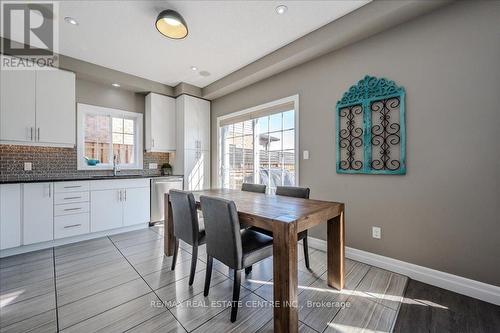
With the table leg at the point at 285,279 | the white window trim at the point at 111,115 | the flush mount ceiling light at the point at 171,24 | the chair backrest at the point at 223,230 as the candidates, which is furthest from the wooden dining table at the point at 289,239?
the white window trim at the point at 111,115

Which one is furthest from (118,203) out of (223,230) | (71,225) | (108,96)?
(223,230)

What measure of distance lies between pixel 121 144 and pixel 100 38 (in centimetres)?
192

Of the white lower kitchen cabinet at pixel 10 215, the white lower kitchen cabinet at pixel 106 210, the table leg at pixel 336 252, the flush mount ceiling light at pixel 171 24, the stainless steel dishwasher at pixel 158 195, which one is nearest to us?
the table leg at pixel 336 252

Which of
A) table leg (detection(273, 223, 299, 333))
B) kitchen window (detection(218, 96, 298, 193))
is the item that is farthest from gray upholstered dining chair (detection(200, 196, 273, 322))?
kitchen window (detection(218, 96, 298, 193))

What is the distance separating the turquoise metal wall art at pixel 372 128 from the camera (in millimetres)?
2162

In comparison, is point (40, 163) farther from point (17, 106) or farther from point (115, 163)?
point (115, 163)

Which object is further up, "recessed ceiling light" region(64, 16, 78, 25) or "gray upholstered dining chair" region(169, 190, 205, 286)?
"recessed ceiling light" region(64, 16, 78, 25)

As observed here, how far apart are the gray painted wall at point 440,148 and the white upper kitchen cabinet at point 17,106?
13.3ft

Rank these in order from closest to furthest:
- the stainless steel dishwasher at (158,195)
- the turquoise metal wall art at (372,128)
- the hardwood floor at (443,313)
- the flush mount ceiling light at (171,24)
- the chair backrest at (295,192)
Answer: the hardwood floor at (443,313) → the flush mount ceiling light at (171,24) → the turquoise metal wall art at (372,128) → the chair backrest at (295,192) → the stainless steel dishwasher at (158,195)

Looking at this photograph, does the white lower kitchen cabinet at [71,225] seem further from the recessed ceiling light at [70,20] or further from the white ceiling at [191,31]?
the recessed ceiling light at [70,20]

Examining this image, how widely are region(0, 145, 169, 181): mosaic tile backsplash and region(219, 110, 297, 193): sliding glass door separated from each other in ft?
7.48

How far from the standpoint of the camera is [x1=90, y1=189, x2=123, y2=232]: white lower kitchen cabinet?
10.3 feet

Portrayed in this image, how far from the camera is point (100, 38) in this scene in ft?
8.61

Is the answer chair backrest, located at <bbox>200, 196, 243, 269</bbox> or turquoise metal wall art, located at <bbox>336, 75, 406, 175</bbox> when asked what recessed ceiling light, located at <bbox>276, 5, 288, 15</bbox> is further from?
chair backrest, located at <bbox>200, 196, 243, 269</bbox>
